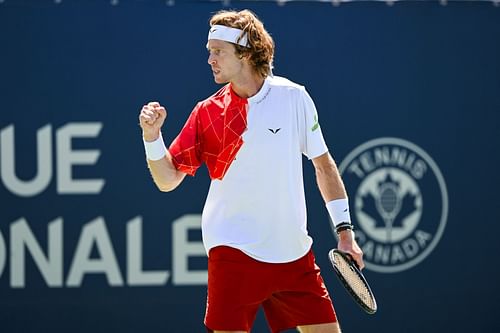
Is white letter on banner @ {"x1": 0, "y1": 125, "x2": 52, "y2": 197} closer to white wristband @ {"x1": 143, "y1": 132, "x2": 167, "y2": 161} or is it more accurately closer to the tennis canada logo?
the tennis canada logo

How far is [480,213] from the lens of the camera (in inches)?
218

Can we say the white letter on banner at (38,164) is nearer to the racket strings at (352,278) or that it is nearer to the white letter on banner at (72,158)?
the white letter on banner at (72,158)

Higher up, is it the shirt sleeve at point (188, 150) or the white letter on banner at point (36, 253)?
the shirt sleeve at point (188, 150)

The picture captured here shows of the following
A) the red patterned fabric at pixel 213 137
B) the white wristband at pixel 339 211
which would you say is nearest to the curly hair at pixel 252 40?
the red patterned fabric at pixel 213 137

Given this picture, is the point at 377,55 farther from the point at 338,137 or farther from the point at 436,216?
the point at 436,216

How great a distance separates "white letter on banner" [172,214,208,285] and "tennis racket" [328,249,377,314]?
174 centimetres

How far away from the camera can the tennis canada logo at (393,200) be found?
544 cm

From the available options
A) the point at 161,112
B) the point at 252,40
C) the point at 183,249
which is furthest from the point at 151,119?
the point at 183,249

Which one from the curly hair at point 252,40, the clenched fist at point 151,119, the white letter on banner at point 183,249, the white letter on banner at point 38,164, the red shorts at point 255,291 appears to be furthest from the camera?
the white letter on banner at point 183,249

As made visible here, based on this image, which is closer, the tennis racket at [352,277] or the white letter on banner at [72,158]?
the tennis racket at [352,277]

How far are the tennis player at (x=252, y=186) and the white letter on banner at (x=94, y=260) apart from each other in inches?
64.3

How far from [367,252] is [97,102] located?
1656mm

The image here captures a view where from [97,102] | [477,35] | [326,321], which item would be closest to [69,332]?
[97,102]

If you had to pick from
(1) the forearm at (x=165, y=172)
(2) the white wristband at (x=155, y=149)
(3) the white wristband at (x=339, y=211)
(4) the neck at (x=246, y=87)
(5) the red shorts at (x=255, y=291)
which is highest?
(4) the neck at (x=246, y=87)
